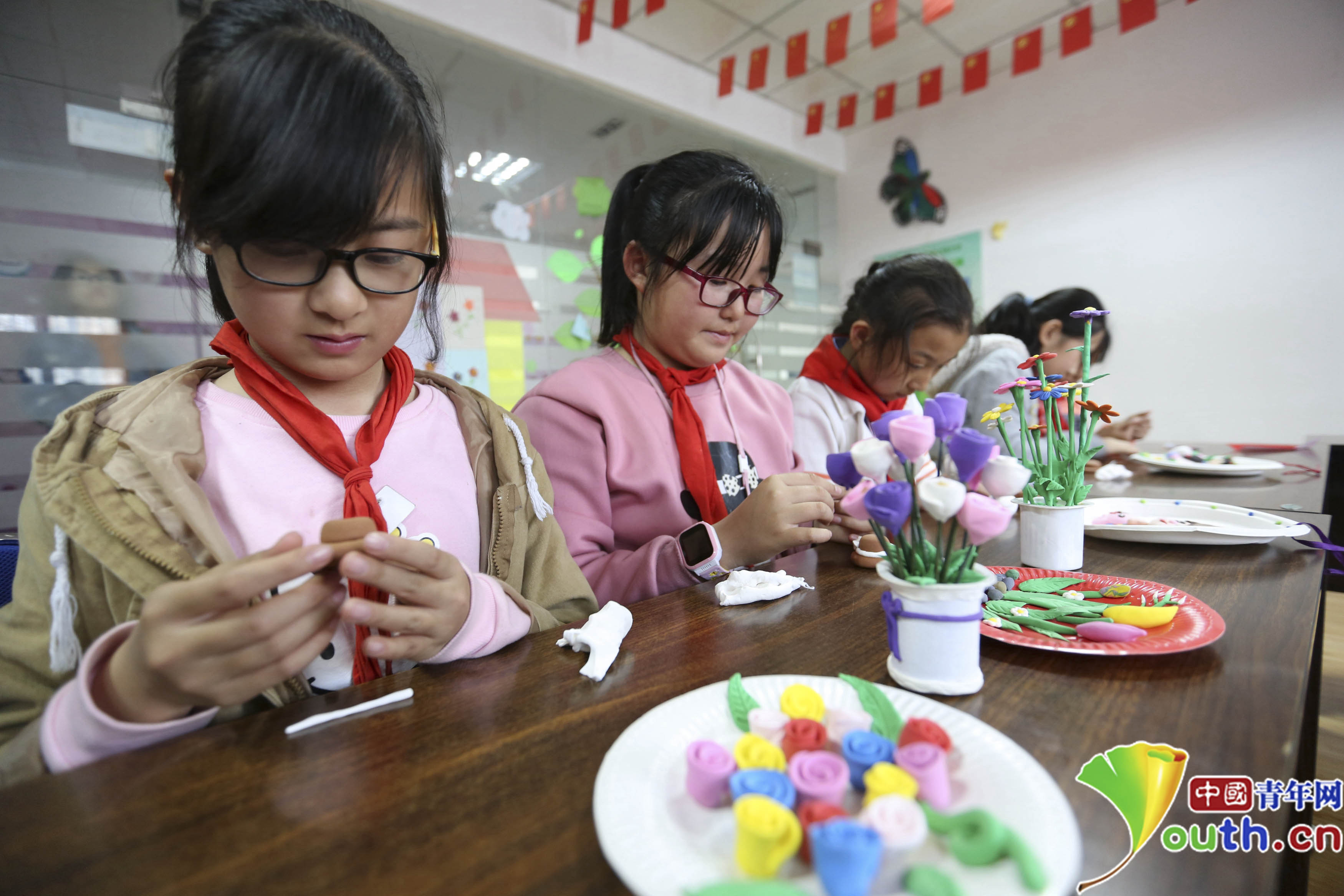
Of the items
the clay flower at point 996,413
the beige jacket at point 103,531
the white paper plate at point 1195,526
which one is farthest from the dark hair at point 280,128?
the white paper plate at point 1195,526

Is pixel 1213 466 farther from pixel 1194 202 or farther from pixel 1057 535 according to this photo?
pixel 1194 202

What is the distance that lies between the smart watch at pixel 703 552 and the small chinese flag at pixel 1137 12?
9.56ft

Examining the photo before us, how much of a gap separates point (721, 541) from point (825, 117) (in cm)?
393

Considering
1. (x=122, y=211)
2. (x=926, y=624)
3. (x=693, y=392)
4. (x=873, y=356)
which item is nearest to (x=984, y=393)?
(x=873, y=356)

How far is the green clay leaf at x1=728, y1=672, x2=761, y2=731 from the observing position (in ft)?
1.32

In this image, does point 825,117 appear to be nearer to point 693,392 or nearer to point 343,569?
point 693,392

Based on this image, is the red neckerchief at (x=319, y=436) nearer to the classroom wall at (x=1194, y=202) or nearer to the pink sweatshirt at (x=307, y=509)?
the pink sweatshirt at (x=307, y=509)

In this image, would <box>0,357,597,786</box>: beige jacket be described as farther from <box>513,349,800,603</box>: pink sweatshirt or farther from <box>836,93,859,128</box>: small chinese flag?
<box>836,93,859,128</box>: small chinese flag

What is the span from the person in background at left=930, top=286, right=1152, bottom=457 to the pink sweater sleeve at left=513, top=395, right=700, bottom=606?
1.29 m

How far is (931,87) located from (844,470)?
11.9ft

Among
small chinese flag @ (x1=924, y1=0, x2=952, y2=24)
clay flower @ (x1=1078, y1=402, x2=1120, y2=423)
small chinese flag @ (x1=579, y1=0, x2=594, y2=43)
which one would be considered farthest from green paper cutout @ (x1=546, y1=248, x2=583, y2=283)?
clay flower @ (x1=1078, y1=402, x2=1120, y2=423)

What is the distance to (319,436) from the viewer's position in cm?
65

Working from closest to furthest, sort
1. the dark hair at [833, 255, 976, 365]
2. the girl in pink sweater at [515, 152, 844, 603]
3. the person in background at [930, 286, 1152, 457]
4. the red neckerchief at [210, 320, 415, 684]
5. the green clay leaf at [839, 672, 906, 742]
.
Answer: the green clay leaf at [839, 672, 906, 742] → the red neckerchief at [210, 320, 415, 684] → the girl in pink sweater at [515, 152, 844, 603] → the dark hair at [833, 255, 976, 365] → the person in background at [930, 286, 1152, 457]

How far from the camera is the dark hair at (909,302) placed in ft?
4.58
